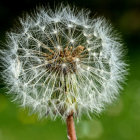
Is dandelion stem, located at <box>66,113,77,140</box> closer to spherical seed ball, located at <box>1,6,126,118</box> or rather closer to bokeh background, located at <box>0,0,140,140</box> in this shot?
spherical seed ball, located at <box>1,6,126,118</box>

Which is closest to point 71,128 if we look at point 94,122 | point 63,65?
point 63,65

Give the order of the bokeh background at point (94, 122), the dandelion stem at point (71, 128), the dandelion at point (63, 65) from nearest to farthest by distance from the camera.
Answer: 1. the dandelion stem at point (71, 128)
2. the dandelion at point (63, 65)
3. the bokeh background at point (94, 122)

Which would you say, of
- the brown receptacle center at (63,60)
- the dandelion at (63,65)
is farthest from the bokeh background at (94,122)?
the brown receptacle center at (63,60)

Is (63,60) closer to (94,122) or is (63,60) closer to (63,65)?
(63,65)

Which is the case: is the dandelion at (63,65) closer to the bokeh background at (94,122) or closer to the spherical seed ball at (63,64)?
the spherical seed ball at (63,64)

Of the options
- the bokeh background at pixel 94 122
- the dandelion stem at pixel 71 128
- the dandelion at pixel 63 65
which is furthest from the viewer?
the bokeh background at pixel 94 122

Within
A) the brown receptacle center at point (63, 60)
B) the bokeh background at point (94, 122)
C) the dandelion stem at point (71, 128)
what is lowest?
the dandelion stem at point (71, 128)

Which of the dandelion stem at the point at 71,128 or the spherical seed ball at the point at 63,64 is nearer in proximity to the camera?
the dandelion stem at the point at 71,128

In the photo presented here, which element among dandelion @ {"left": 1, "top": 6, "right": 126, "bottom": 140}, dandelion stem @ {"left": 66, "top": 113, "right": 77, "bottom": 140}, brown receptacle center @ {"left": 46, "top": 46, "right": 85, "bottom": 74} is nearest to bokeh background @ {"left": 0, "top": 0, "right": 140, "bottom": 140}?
dandelion @ {"left": 1, "top": 6, "right": 126, "bottom": 140}
